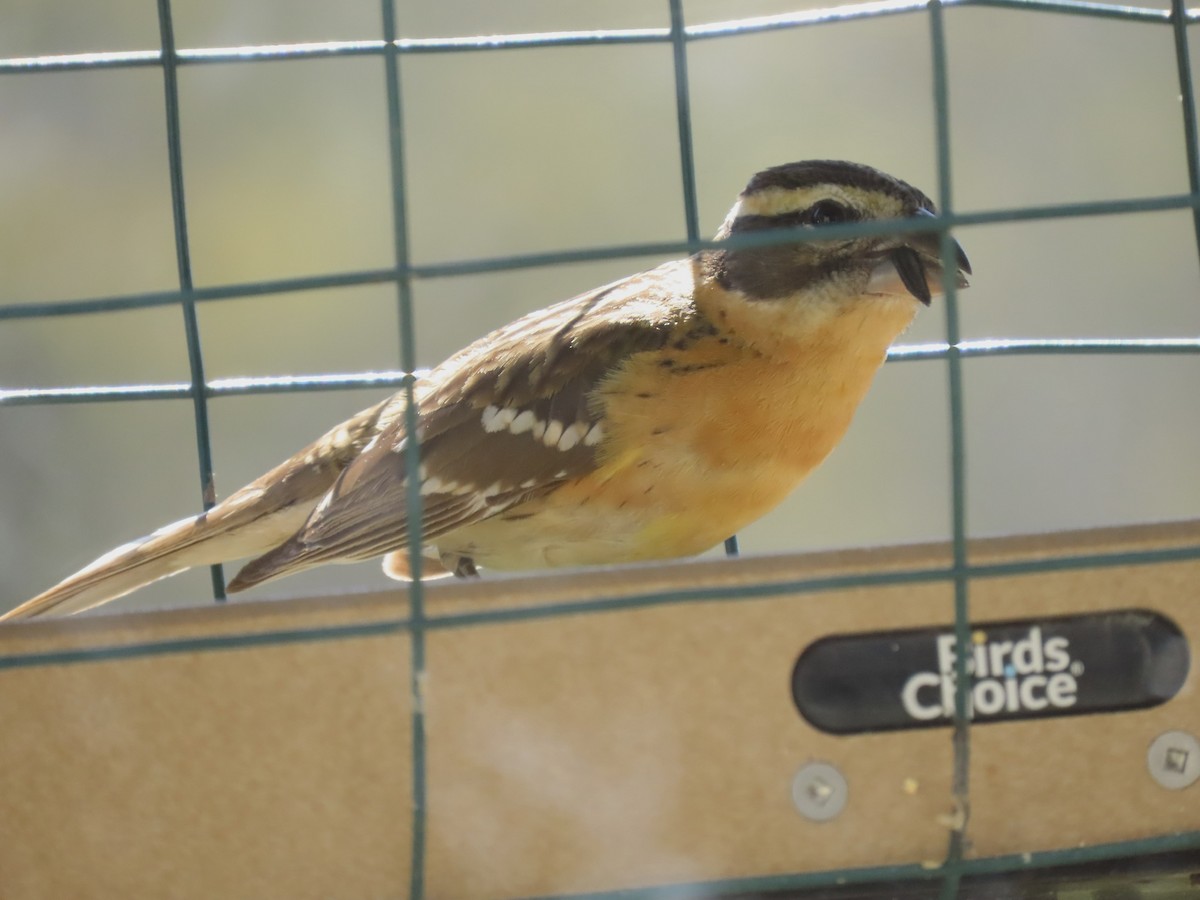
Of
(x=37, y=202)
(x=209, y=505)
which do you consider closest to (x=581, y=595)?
(x=209, y=505)

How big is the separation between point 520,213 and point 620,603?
19.4 ft

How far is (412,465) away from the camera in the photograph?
2176 millimetres

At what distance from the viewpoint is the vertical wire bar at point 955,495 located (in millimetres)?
2119

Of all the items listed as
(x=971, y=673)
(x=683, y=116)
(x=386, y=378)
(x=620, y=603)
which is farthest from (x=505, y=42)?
(x=971, y=673)

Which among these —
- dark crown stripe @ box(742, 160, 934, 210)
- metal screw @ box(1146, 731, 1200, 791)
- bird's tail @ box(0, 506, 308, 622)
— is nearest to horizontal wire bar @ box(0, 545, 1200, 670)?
metal screw @ box(1146, 731, 1200, 791)

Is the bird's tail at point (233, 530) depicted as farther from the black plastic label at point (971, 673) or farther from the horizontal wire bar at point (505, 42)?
the black plastic label at point (971, 673)

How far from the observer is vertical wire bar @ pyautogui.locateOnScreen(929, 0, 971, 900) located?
2.12 m

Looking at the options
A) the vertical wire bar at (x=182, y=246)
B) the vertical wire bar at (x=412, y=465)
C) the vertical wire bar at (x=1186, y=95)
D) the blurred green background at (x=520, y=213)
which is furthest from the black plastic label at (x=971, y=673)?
the blurred green background at (x=520, y=213)

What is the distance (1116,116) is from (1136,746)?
6172 mm

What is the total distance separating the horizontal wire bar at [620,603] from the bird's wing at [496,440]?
32.5 inches

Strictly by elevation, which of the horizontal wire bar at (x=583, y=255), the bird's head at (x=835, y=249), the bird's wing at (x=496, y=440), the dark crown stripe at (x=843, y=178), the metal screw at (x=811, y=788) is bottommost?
the metal screw at (x=811, y=788)

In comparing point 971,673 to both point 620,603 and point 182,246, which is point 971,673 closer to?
point 620,603

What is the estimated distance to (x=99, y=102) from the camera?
806cm

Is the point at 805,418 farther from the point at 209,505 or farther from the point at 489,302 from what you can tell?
the point at 489,302
